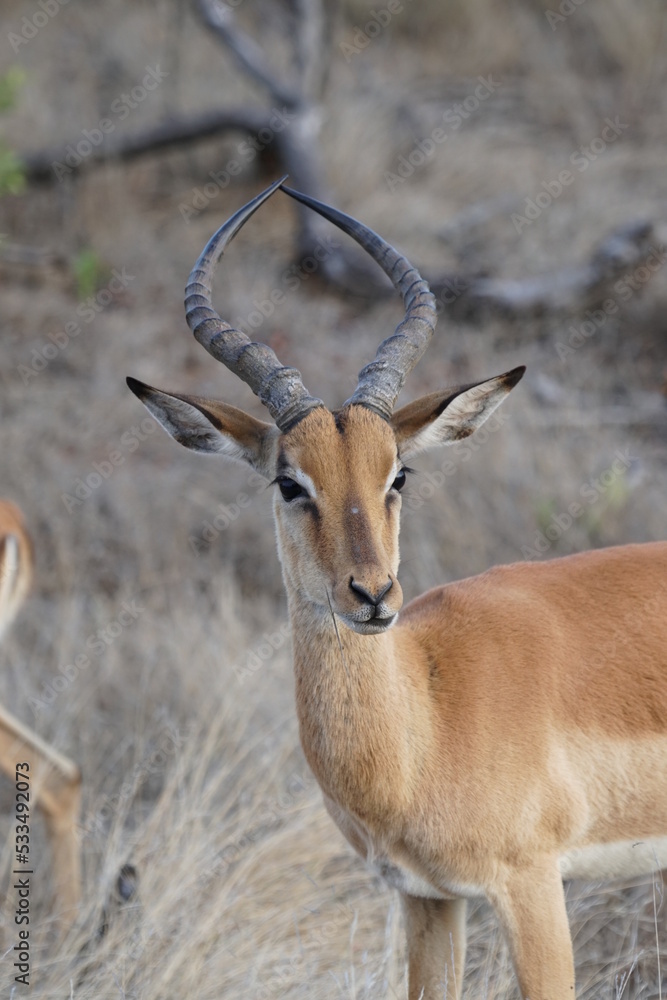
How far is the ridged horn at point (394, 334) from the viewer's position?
358cm

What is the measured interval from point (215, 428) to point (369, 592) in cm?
96

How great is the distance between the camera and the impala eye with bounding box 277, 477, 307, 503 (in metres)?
3.43

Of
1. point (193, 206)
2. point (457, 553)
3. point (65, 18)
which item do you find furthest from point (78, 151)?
point (457, 553)

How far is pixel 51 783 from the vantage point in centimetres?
554

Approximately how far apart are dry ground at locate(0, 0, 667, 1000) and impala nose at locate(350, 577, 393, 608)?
62.4 inches

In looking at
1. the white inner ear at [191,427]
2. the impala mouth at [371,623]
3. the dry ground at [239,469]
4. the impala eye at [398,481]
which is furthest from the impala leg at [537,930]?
the white inner ear at [191,427]

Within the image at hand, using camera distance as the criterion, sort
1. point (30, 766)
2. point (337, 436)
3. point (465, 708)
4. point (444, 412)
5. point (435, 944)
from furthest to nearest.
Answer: point (30, 766) < point (435, 944) < point (444, 412) < point (465, 708) < point (337, 436)

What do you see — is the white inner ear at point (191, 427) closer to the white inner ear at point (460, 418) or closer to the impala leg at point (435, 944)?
the white inner ear at point (460, 418)

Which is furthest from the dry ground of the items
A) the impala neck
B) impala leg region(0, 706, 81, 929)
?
the impala neck

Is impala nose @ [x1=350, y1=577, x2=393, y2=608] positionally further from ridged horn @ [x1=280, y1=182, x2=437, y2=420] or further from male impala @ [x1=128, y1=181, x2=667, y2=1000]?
ridged horn @ [x1=280, y1=182, x2=437, y2=420]

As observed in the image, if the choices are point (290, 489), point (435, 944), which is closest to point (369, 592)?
point (290, 489)

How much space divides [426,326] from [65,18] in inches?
522

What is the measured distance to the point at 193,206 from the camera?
11.9 meters

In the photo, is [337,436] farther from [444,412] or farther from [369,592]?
[369,592]
